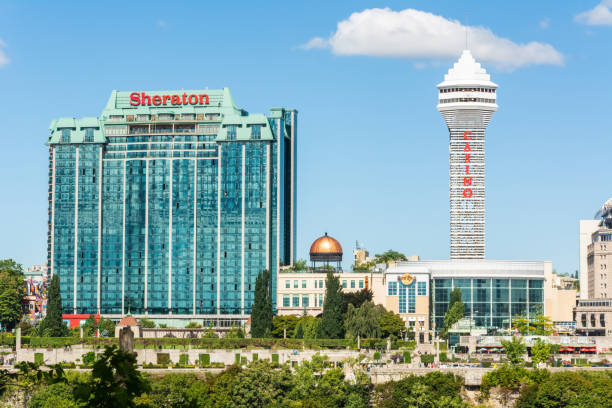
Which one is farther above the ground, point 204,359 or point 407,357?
point 407,357

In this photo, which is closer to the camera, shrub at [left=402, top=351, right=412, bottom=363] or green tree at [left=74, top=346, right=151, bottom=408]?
green tree at [left=74, top=346, right=151, bottom=408]

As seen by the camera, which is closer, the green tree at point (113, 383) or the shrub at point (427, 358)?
the green tree at point (113, 383)

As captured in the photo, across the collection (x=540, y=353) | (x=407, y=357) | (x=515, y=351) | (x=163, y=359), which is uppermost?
(x=515, y=351)

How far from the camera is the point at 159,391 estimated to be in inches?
5950

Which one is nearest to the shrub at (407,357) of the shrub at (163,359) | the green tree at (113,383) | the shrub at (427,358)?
the shrub at (427,358)

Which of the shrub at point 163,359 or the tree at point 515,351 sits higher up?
the tree at point 515,351

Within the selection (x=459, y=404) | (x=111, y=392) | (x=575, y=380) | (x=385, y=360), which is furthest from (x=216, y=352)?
(x=111, y=392)

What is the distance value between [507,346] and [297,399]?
44.7m

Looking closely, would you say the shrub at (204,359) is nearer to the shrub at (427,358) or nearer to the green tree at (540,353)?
the shrub at (427,358)

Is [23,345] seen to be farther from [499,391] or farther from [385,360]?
[499,391]

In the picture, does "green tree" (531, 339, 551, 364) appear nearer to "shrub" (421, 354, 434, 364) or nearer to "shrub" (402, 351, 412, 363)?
"shrub" (421, 354, 434, 364)

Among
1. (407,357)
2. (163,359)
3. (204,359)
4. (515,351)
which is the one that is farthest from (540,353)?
(163,359)

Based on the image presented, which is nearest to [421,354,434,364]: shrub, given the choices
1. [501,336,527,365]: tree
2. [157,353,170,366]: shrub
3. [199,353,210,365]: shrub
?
[501,336,527,365]: tree

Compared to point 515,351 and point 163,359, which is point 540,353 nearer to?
point 515,351
